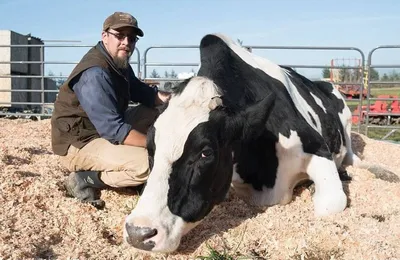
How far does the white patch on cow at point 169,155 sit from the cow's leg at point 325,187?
1.09 m

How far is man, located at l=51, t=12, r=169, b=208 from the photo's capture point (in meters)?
3.34

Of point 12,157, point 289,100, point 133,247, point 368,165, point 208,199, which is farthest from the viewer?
point 368,165

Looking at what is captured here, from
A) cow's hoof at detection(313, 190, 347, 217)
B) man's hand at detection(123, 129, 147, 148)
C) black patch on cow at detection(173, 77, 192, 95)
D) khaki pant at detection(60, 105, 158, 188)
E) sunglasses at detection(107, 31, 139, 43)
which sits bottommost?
cow's hoof at detection(313, 190, 347, 217)

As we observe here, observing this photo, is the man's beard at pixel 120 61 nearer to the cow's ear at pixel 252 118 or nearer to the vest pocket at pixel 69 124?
the vest pocket at pixel 69 124

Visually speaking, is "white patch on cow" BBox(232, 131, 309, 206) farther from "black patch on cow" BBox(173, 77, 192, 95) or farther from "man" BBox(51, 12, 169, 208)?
"black patch on cow" BBox(173, 77, 192, 95)

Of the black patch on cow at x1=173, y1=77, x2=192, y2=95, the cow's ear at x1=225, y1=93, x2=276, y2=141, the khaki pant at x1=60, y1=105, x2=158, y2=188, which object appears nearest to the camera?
the black patch on cow at x1=173, y1=77, x2=192, y2=95

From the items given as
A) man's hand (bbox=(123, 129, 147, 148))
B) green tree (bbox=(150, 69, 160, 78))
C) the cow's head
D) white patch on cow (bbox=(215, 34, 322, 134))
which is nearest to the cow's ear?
the cow's head

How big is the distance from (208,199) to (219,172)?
0.58ft

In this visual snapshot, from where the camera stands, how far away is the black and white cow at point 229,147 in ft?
8.38

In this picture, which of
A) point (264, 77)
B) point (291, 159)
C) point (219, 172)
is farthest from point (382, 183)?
point (219, 172)

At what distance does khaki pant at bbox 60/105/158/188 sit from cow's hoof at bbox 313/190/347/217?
1.20m

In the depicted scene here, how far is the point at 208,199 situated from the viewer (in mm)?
2779

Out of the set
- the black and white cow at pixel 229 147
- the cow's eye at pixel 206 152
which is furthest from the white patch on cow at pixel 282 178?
the cow's eye at pixel 206 152

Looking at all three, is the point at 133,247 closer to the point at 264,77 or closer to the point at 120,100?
the point at 120,100
